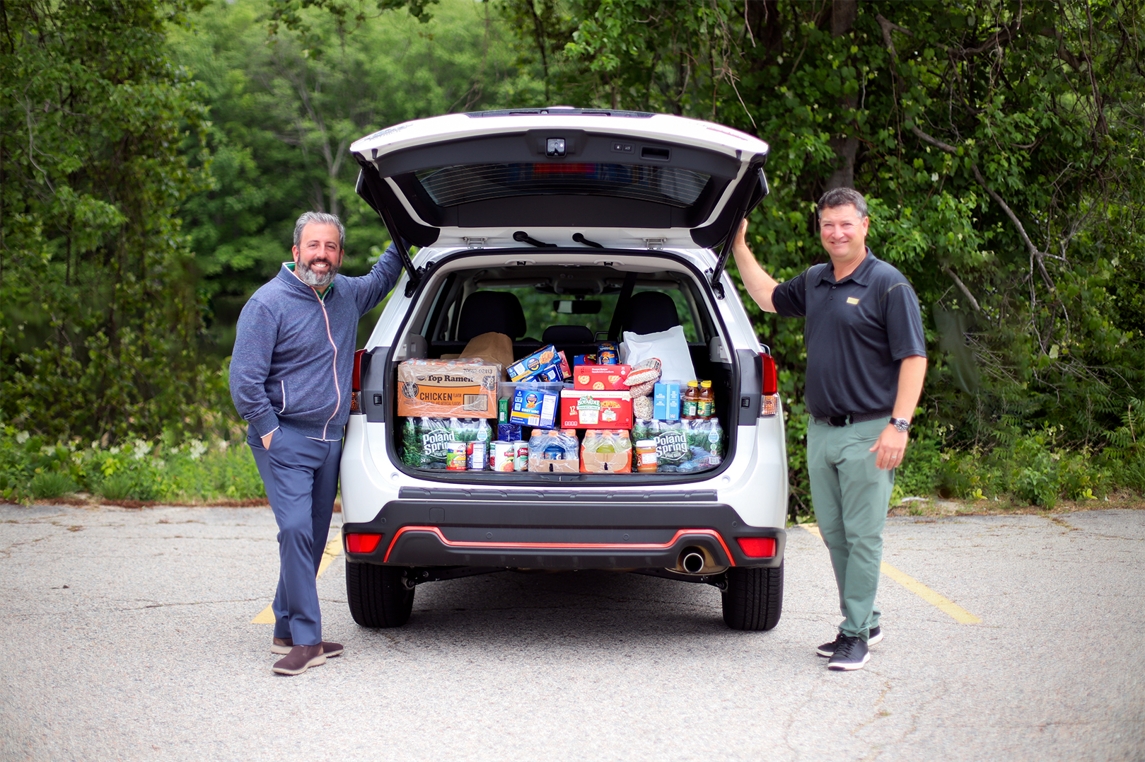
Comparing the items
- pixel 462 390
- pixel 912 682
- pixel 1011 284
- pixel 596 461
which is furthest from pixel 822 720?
pixel 1011 284

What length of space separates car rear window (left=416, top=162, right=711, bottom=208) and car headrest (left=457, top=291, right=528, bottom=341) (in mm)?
1016

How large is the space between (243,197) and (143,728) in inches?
1330

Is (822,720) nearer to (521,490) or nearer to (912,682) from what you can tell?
(912,682)

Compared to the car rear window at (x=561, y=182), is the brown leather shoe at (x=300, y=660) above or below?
below

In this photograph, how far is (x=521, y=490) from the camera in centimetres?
417

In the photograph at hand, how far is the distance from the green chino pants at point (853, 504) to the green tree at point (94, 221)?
25.6 feet

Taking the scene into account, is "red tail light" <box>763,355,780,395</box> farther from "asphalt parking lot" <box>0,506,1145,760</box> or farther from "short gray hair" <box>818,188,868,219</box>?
"asphalt parking lot" <box>0,506,1145,760</box>

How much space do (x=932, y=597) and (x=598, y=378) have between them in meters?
2.22

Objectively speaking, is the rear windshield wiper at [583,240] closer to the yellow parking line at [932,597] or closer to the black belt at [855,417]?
the black belt at [855,417]

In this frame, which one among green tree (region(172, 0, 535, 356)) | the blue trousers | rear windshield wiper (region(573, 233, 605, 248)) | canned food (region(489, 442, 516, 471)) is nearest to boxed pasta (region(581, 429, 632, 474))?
canned food (region(489, 442, 516, 471))

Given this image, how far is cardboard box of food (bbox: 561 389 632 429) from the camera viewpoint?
453cm

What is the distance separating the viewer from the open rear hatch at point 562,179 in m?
3.86

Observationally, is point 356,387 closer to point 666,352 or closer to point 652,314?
point 666,352

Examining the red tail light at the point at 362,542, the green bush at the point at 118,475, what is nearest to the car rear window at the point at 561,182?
the red tail light at the point at 362,542
